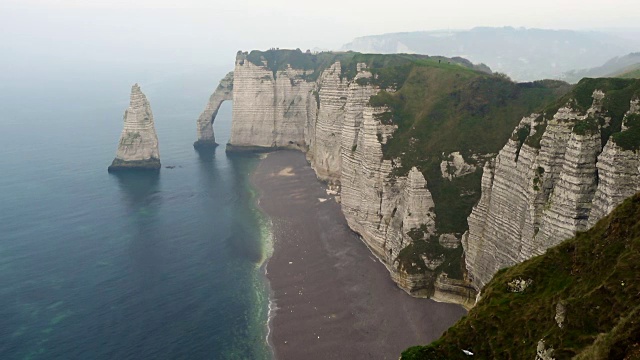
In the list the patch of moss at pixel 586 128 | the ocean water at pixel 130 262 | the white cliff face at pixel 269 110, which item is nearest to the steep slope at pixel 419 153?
the ocean water at pixel 130 262

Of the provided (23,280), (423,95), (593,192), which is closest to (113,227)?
(23,280)

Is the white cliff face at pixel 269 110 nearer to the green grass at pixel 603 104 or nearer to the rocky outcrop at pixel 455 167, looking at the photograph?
the rocky outcrop at pixel 455 167

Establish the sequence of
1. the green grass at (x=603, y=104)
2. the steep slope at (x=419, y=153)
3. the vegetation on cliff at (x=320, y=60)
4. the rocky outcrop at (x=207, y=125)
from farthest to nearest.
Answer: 1. the rocky outcrop at (x=207, y=125)
2. the vegetation on cliff at (x=320, y=60)
3. the steep slope at (x=419, y=153)
4. the green grass at (x=603, y=104)

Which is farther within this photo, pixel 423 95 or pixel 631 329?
pixel 423 95

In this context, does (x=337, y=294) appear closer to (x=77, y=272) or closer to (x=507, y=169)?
(x=507, y=169)

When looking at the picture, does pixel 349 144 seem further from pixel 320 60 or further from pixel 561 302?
pixel 320 60
